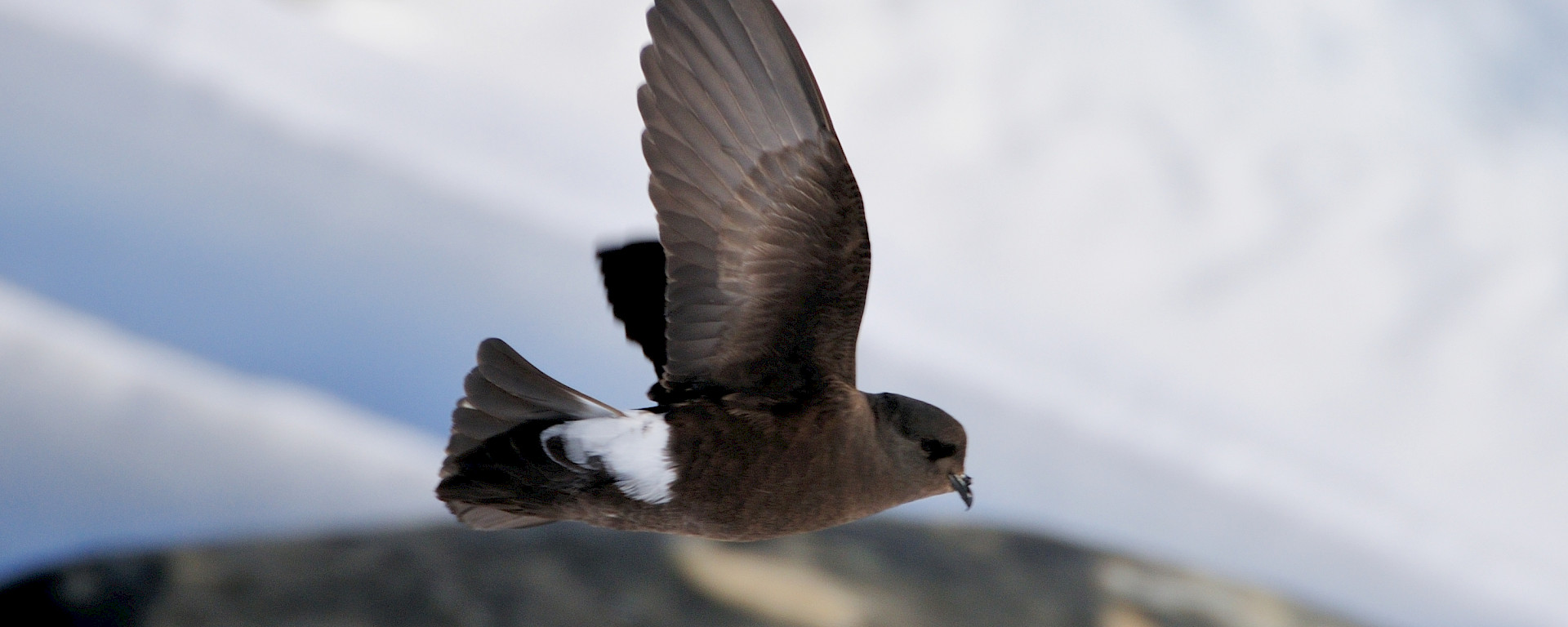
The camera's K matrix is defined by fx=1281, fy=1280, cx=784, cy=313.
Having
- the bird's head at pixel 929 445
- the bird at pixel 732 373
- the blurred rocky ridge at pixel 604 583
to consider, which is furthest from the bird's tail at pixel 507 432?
the blurred rocky ridge at pixel 604 583

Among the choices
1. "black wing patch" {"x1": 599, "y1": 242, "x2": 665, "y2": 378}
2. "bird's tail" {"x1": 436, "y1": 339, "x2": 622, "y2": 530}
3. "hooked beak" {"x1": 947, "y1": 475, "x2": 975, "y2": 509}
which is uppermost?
"black wing patch" {"x1": 599, "y1": 242, "x2": 665, "y2": 378}

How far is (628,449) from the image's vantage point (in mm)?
593

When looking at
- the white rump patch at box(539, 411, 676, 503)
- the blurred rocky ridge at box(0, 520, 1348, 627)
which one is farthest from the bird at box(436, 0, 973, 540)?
the blurred rocky ridge at box(0, 520, 1348, 627)

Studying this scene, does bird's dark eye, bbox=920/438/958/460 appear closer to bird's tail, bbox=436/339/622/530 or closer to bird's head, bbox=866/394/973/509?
bird's head, bbox=866/394/973/509

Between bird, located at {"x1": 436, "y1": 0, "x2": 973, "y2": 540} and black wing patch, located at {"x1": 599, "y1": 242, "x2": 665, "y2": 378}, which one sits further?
black wing patch, located at {"x1": 599, "y1": 242, "x2": 665, "y2": 378}

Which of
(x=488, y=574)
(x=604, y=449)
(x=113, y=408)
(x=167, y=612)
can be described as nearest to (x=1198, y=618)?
(x=488, y=574)

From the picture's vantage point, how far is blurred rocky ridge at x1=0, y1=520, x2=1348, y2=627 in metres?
1.79

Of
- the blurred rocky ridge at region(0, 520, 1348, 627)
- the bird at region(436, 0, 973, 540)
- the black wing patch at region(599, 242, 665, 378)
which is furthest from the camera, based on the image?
the blurred rocky ridge at region(0, 520, 1348, 627)

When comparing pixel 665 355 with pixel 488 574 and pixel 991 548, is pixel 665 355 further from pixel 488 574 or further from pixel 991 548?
pixel 991 548

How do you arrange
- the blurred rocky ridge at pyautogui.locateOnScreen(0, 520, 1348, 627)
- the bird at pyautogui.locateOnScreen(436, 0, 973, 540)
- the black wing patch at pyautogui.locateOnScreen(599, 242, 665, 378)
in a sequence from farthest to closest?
the blurred rocky ridge at pyautogui.locateOnScreen(0, 520, 1348, 627) → the black wing patch at pyautogui.locateOnScreen(599, 242, 665, 378) → the bird at pyautogui.locateOnScreen(436, 0, 973, 540)

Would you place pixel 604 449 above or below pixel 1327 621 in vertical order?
below

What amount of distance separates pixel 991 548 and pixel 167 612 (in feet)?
3.96

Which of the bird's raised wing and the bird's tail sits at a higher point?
the bird's raised wing

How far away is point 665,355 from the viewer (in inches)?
25.3
